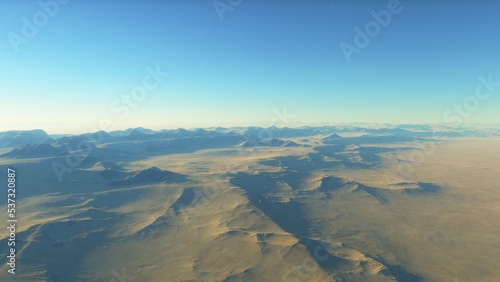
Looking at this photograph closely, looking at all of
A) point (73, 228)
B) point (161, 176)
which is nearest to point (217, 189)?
point (161, 176)

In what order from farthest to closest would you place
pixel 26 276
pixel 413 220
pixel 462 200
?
1. pixel 462 200
2. pixel 413 220
3. pixel 26 276

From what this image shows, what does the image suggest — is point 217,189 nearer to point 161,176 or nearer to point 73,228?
point 161,176

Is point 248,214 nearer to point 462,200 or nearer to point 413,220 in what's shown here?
point 413,220

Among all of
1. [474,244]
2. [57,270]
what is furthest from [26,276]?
[474,244]

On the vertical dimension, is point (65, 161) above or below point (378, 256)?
above

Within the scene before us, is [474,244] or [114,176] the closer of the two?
[474,244]

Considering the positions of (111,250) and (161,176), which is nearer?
(111,250)

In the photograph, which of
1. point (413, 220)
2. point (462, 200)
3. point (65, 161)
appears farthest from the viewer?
point (65, 161)

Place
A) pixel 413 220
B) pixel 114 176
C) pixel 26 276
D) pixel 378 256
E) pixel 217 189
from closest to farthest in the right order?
pixel 26 276, pixel 378 256, pixel 413 220, pixel 217 189, pixel 114 176

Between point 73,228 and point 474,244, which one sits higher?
point 73,228
